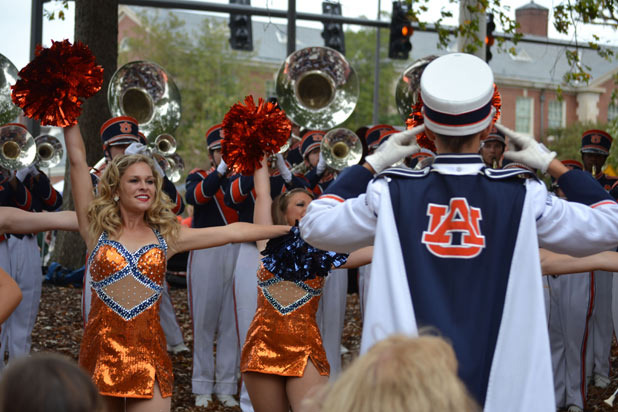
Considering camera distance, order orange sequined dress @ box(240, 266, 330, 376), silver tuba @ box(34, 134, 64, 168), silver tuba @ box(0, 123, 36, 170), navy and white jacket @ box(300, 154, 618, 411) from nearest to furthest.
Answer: navy and white jacket @ box(300, 154, 618, 411) < orange sequined dress @ box(240, 266, 330, 376) < silver tuba @ box(0, 123, 36, 170) < silver tuba @ box(34, 134, 64, 168)

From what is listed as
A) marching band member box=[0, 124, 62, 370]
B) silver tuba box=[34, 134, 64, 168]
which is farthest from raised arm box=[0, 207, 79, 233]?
silver tuba box=[34, 134, 64, 168]

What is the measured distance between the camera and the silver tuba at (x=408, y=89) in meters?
8.71

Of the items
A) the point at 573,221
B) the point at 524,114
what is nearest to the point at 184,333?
the point at 573,221

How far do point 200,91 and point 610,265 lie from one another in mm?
31303

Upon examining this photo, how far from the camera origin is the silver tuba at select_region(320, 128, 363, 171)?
30.1 feet

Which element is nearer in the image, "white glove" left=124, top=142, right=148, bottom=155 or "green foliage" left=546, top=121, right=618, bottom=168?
"white glove" left=124, top=142, right=148, bottom=155

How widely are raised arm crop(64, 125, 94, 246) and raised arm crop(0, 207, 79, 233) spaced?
0.15 meters

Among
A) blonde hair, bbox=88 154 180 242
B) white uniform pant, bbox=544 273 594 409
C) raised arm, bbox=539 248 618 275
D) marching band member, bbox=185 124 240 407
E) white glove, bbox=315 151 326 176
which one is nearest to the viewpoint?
raised arm, bbox=539 248 618 275

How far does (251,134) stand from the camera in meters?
4.94

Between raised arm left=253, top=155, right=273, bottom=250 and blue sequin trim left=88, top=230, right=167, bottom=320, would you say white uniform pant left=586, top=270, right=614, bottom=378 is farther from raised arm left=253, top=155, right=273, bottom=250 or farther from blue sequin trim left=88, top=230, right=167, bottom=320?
blue sequin trim left=88, top=230, right=167, bottom=320

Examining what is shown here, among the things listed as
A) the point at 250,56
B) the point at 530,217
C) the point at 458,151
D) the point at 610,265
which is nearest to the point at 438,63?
the point at 458,151

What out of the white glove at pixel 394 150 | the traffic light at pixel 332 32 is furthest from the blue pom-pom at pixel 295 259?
the traffic light at pixel 332 32

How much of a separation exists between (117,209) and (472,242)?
7.98ft

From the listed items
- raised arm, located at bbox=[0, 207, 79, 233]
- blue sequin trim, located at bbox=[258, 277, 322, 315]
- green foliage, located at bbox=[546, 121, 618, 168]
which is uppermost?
green foliage, located at bbox=[546, 121, 618, 168]
